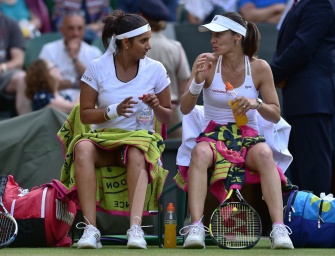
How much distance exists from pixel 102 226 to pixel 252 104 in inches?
78.3

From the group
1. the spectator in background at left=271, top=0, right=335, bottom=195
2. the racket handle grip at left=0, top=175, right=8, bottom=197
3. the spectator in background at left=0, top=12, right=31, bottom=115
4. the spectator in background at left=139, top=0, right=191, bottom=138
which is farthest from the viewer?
the spectator in background at left=0, top=12, right=31, bottom=115

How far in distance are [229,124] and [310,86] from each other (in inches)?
49.1

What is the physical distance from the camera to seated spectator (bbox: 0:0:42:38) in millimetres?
12906

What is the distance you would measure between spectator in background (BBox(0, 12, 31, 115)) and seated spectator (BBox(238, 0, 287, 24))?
268 cm

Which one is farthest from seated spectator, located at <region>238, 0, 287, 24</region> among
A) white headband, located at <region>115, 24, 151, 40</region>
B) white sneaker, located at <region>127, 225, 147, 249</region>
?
white sneaker, located at <region>127, 225, 147, 249</region>

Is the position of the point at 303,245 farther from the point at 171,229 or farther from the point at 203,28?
the point at 203,28

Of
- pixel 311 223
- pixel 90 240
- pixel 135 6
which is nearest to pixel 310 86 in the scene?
pixel 311 223

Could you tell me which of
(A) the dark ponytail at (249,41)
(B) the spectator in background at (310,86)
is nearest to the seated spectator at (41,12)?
(B) the spectator in background at (310,86)

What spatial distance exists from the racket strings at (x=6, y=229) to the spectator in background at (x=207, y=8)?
6224 millimetres

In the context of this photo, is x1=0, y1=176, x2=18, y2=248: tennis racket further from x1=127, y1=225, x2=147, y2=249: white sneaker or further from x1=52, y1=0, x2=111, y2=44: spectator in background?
x1=52, y1=0, x2=111, y2=44: spectator in background

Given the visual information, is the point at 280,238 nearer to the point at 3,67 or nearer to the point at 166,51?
the point at 166,51

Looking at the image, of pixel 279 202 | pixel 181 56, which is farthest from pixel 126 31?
pixel 181 56

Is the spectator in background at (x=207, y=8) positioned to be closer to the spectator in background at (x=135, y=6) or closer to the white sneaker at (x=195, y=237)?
the spectator in background at (x=135, y=6)

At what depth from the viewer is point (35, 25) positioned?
13.1m
